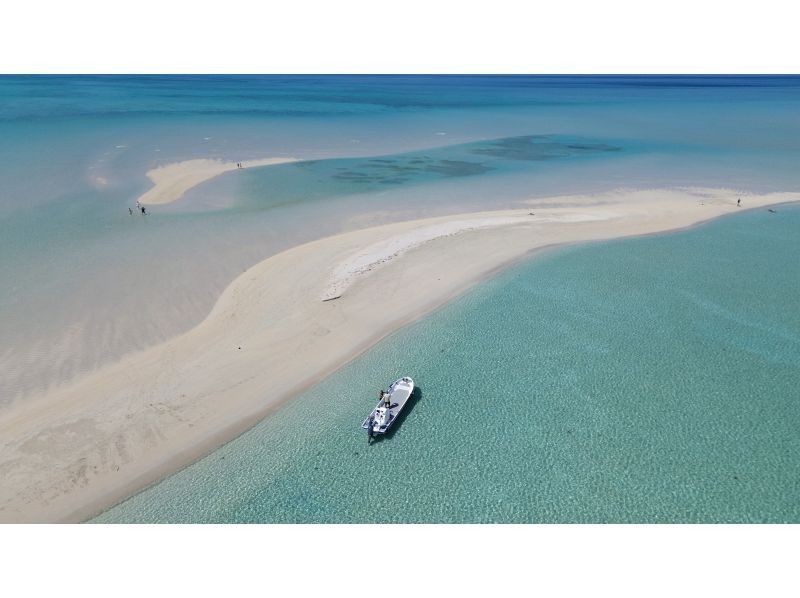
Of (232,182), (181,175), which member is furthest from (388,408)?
(181,175)

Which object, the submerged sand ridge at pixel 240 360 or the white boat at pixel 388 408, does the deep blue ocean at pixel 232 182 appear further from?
the submerged sand ridge at pixel 240 360

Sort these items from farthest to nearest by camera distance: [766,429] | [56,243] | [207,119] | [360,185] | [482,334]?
[207,119] < [360,185] < [56,243] < [482,334] < [766,429]

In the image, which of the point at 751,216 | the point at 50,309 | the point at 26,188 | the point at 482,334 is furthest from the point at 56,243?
the point at 751,216

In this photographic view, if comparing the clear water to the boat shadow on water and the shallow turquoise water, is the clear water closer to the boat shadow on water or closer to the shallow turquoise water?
the shallow turquoise water

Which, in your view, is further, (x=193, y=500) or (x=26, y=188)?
(x=26, y=188)

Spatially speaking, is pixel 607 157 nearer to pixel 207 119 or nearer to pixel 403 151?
pixel 403 151

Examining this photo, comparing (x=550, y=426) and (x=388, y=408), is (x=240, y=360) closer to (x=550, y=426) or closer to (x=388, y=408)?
(x=388, y=408)

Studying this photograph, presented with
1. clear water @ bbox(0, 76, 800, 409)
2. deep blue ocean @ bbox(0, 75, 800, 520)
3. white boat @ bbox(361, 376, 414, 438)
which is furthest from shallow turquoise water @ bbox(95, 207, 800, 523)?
clear water @ bbox(0, 76, 800, 409)
